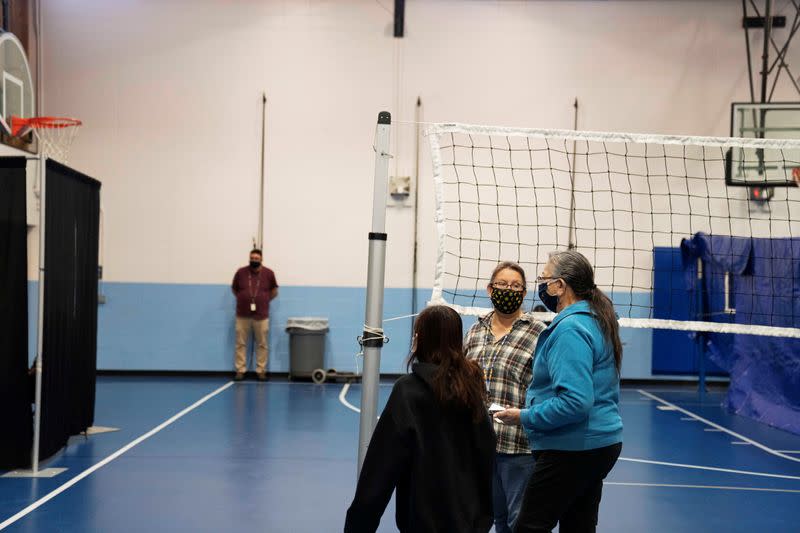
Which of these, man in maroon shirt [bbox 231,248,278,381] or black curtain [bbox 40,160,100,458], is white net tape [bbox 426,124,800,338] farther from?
black curtain [bbox 40,160,100,458]

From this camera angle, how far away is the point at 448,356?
2818 mm

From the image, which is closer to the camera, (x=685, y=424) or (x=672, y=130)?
(x=685, y=424)

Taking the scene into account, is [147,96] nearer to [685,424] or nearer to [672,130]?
[672,130]

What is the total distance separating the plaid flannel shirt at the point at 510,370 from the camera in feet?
12.3

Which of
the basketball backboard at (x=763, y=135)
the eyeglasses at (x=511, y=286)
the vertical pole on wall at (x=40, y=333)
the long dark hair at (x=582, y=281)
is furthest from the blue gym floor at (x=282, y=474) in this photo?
the basketball backboard at (x=763, y=135)

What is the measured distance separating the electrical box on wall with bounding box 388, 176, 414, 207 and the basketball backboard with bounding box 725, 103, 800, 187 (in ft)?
15.7

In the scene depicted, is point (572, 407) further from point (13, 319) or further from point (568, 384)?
point (13, 319)

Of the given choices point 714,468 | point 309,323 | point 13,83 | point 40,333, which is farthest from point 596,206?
point 40,333

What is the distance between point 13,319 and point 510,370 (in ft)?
15.0

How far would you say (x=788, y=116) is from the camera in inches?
438

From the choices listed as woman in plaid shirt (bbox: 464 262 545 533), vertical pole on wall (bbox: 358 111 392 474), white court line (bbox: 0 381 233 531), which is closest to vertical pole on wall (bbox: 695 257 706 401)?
white court line (bbox: 0 381 233 531)

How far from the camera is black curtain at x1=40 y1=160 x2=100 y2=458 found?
6758 mm

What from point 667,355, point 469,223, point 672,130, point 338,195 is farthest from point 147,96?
point 667,355

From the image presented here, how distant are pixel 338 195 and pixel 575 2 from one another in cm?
503
